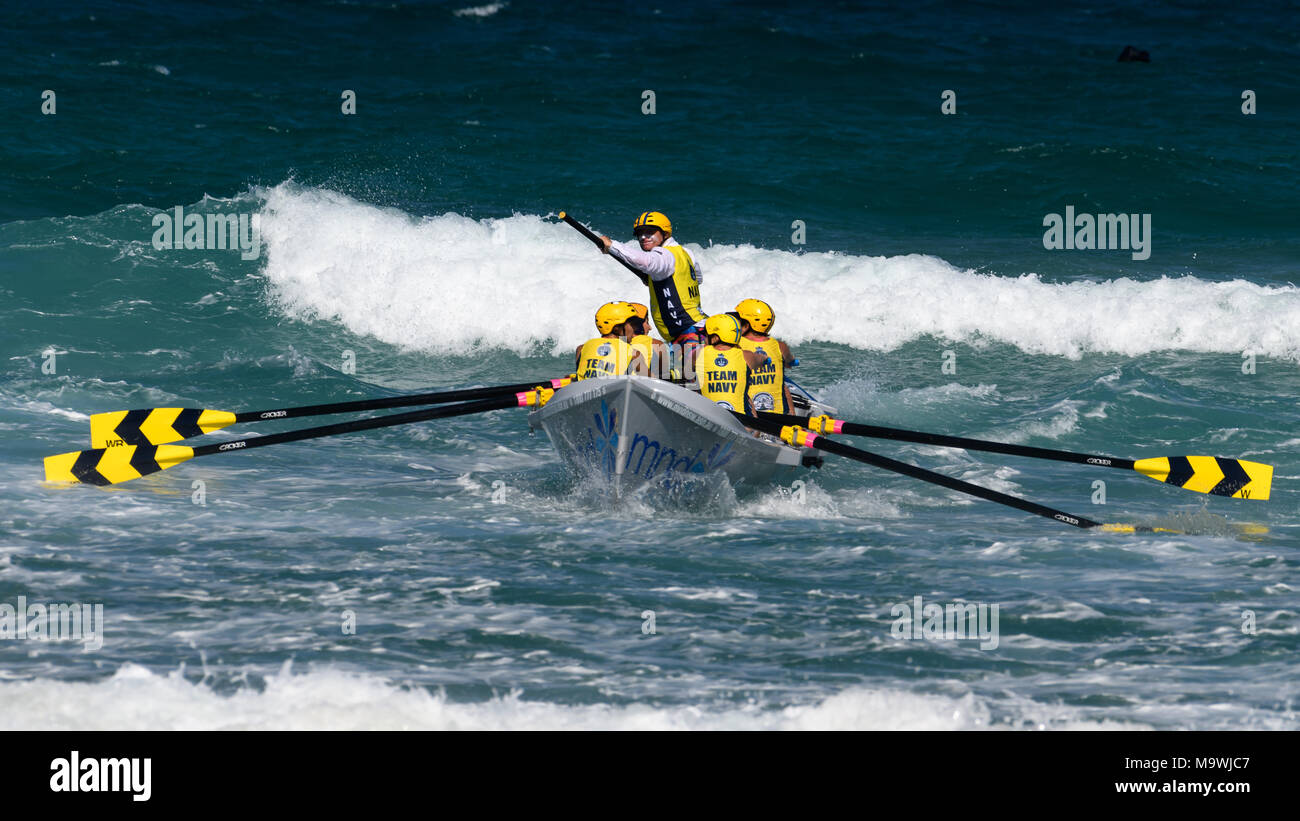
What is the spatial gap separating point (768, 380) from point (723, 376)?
435mm

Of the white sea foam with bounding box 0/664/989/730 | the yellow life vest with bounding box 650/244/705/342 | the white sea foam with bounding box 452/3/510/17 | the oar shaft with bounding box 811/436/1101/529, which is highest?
the white sea foam with bounding box 452/3/510/17

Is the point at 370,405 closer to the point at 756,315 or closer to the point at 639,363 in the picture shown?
the point at 639,363

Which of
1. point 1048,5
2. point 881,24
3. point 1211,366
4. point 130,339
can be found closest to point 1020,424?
point 1211,366

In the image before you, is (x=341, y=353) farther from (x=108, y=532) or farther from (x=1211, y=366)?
(x=1211, y=366)

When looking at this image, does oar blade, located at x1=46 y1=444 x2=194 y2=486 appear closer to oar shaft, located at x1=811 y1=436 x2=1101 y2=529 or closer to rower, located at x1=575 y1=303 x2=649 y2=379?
rower, located at x1=575 y1=303 x2=649 y2=379

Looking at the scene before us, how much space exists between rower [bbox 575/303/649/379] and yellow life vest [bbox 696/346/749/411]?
0.49 meters

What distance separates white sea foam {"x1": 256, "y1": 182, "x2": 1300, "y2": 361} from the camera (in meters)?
18.6

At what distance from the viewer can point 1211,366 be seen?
17.3 m

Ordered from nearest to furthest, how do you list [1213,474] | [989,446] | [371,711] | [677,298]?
1. [371,711]
2. [989,446]
3. [1213,474]
4. [677,298]

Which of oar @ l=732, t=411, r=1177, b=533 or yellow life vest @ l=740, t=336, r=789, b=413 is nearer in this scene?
oar @ l=732, t=411, r=1177, b=533

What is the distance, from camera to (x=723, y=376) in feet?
36.2

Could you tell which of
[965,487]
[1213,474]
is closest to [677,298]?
[965,487]

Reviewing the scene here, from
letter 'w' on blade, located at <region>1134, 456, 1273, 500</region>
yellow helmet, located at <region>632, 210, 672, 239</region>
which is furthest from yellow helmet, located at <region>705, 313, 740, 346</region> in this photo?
letter 'w' on blade, located at <region>1134, 456, 1273, 500</region>

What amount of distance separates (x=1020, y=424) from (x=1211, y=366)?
13.5 ft
